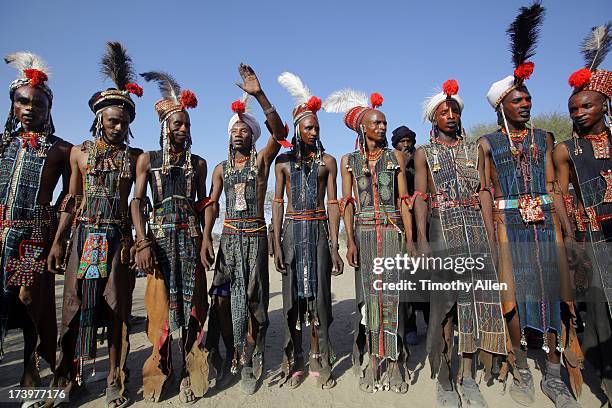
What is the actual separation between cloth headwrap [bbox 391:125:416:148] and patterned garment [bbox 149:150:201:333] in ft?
14.7

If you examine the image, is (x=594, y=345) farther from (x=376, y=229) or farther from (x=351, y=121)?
(x=351, y=121)

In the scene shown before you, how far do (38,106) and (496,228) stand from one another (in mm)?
5598

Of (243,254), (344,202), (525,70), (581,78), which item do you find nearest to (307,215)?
(344,202)

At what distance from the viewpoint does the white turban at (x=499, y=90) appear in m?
4.07

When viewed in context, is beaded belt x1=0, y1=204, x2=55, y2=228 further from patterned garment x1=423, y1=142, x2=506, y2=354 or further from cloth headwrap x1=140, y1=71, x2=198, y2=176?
patterned garment x1=423, y1=142, x2=506, y2=354

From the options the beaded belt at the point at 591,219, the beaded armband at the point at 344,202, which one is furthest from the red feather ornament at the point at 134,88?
the beaded belt at the point at 591,219

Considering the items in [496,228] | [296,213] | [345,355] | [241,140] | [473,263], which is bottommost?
[345,355]

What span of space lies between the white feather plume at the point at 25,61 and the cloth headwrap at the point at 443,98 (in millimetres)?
4765

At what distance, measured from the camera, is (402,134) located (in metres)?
6.93

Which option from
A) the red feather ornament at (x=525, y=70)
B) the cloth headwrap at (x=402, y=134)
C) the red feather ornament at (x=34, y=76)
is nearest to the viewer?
the red feather ornament at (x=525, y=70)

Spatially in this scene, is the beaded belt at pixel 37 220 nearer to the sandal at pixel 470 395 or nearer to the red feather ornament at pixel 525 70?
the sandal at pixel 470 395

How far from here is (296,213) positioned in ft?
13.9

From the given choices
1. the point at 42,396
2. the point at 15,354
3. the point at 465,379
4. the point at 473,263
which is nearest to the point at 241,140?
the point at 473,263

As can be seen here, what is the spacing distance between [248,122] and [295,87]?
2.60 feet
